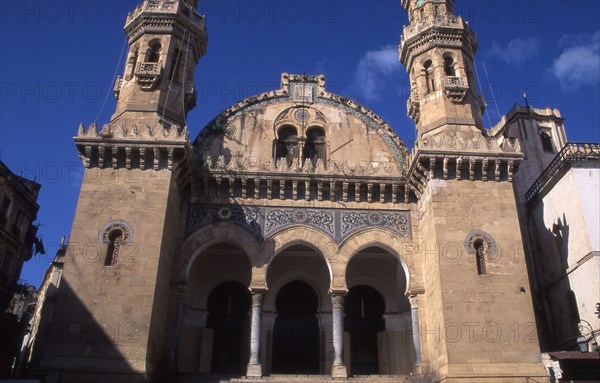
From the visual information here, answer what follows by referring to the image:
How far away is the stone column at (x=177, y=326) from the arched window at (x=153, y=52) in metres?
6.91

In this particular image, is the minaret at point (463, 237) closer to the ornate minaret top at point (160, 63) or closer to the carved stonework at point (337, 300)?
the carved stonework at point (337, 300)

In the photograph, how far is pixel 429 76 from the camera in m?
16.9

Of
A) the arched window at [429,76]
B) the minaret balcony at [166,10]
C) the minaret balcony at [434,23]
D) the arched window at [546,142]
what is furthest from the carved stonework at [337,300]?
the arched window at [546,142]

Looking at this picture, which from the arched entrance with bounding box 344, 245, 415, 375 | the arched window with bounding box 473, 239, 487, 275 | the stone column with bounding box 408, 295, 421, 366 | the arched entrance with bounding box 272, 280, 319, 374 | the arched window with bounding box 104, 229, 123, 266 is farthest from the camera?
the arched entrance with bounding box 272, 280, 319, 374

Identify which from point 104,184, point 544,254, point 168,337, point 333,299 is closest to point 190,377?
point 168,337

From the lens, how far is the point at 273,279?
16.6 metres

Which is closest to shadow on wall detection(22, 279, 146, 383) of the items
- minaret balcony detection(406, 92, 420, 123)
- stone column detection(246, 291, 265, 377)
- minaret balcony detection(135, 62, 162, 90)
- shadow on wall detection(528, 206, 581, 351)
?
stone column detection(246, 291, 265, 377)

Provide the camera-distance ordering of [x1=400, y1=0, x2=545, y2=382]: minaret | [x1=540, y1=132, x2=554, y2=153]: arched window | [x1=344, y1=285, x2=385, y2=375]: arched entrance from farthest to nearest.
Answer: [x1=540, y1=132, x2=554, y2=153]: arched window < [x1=344, y1=285, x2=385, y2=375]: arched entrance < [x1=400, y1=0, x2=545, y2=382]: minaret

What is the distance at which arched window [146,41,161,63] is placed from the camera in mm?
16359

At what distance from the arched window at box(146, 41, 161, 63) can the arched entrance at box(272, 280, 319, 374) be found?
800 cm

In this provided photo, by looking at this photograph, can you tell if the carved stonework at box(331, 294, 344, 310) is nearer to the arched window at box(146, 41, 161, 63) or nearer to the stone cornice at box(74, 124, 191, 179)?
the stone cornice at box(74, 124, 191, 179)

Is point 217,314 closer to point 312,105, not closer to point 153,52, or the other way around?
point 312,105

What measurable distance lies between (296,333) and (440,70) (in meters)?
9.02

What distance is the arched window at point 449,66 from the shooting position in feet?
55.0
